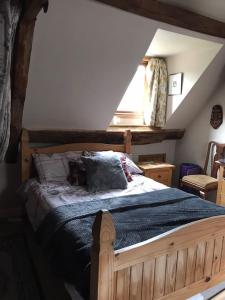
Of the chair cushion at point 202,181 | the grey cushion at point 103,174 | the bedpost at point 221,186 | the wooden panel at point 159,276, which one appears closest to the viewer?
the wooden panel at point 159,276

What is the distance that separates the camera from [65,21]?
7.53 ft

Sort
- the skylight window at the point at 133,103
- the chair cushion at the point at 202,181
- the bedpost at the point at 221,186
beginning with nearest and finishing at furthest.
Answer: the bedpost at the point at 221,186 < the chair cushion at the point at 202,181 < the skylight window at the point at 133,103

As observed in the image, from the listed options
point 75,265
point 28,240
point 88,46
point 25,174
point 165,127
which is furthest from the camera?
point 165,127

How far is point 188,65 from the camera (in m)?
3.55

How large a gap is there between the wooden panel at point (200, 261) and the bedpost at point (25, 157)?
2058 millimetres

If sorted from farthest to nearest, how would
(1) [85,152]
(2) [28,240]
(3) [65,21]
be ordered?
(1) [85,152], (2) [28,240], (3) [65,21]

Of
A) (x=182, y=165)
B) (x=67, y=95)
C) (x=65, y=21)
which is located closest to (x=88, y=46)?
(x=65, y=21)

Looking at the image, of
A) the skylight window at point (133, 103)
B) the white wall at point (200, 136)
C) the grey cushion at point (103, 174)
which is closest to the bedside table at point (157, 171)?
the white wall at point (200, 136)

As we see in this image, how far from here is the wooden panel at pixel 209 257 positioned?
174 centimetres

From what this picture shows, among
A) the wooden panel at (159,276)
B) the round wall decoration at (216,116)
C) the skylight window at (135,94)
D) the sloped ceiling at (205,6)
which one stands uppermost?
the sloped ceiling at (205,6)

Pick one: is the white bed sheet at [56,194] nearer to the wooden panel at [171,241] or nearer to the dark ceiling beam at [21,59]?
the dark ceiling beam at [21,59]

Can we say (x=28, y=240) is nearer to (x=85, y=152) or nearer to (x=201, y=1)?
(x=85, y=152)

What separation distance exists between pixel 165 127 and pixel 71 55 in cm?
200

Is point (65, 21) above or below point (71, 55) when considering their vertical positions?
above
